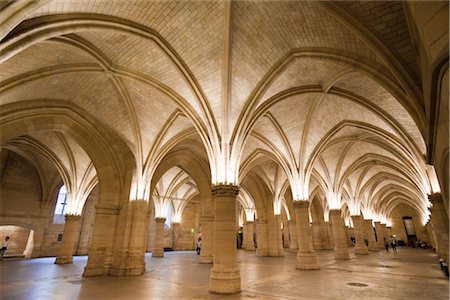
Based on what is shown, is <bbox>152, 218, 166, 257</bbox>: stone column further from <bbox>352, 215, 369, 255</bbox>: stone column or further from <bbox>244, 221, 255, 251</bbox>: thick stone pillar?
<bbox>352, 215, 369, 255</bbox>: stone column

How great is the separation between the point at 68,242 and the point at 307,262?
646 inches

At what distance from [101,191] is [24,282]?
5.07 meters

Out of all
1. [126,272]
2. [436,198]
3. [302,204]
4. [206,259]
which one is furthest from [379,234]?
[126,272]

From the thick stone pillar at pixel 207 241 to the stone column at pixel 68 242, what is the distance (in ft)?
30.6

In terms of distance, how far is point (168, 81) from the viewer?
11016mm

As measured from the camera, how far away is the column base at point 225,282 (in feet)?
27.2

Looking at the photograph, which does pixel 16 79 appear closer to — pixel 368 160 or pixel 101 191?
pixel 101 191

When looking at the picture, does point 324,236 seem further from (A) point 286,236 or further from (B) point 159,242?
(B) point 159,242

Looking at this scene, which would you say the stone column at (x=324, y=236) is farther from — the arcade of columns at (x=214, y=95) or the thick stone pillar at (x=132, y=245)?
the thick stone pillar at (x=132, y=245)

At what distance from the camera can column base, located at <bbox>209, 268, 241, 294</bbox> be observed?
8278mm

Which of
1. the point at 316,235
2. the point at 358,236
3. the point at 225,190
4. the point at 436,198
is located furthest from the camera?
the point at 316,235

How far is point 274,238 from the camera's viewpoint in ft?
75.7

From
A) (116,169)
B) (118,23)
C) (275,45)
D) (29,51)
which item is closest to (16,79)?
(29,51)

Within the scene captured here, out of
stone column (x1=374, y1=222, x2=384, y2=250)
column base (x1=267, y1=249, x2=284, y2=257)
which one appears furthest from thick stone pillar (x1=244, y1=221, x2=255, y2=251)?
stone column (x1=374, y1=222, x2=384, y2=250)
